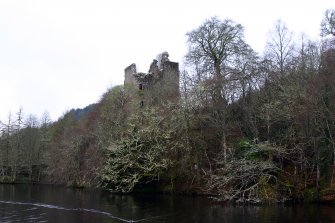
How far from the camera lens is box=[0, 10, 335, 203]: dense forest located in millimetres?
31828

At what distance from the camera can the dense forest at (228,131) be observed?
104ft

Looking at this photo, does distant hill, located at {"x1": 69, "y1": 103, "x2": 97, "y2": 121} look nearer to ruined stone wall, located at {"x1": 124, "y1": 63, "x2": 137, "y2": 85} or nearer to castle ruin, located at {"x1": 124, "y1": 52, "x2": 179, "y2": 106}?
ruined stone wall, located at {"x1": 124, "y1": 63, "x2": 137, "y2": 85}

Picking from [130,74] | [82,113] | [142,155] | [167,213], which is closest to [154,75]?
[130,74]

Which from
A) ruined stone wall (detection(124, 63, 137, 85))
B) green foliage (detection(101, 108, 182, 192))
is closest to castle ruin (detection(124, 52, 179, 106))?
ruined stone wall (detection(124, 63, 137, 85))

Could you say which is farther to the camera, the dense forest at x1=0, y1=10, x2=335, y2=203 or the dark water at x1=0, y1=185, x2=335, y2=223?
the dense forest at x1=0, y1=10, x2=335, y2=203

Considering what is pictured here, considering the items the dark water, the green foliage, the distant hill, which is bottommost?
the dark water

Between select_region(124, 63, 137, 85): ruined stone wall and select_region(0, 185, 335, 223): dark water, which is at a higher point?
select_region(124, 63, 137, 85): ruined stone wall

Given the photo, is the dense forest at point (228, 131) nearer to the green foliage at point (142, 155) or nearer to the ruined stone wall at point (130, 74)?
the green foliage at point (142, 155)

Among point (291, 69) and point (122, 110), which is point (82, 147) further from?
point (291, 69)

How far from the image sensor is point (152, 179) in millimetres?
42156

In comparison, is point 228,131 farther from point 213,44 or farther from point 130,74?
point 130,74

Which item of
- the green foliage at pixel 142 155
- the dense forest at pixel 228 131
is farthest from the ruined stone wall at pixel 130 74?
the green foliage at pixel 142 155

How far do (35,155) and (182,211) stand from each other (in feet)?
190

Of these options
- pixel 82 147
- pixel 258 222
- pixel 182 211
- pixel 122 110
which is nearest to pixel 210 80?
pixel 122 110
